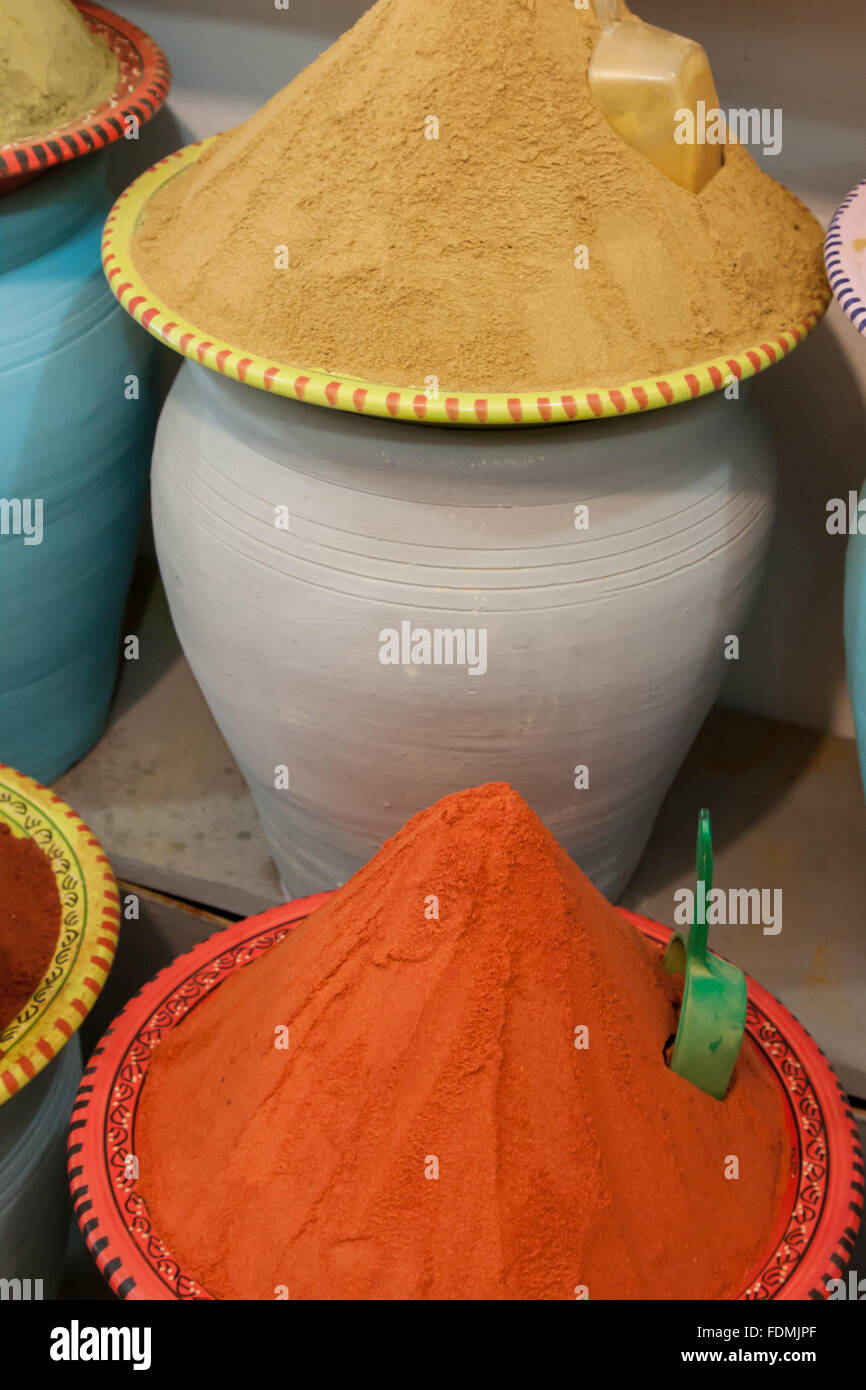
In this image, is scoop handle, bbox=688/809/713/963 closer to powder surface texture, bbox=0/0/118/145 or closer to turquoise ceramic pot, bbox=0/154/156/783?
turquoise ceramic pot, bbox=0/154/156/783

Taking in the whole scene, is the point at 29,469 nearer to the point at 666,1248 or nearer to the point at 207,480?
the point at 207,480

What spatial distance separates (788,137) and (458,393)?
0.58m

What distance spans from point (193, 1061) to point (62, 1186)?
287 mm

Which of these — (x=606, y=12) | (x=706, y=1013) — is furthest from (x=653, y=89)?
(x=706, y=1013)

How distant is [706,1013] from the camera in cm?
95

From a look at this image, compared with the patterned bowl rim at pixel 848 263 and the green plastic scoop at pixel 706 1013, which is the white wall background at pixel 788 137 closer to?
the patterned bowl rim at pixel 848 263

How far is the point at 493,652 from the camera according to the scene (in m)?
1.15

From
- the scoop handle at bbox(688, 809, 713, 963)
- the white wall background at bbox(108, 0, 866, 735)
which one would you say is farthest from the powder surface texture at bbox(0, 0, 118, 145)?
the scoop handle at bbox(688, 809, 713, 963)

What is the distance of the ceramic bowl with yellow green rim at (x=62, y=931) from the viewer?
1.05m

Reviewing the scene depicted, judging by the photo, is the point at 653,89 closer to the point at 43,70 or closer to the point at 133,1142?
the point at 43,70

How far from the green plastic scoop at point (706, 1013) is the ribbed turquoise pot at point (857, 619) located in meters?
Answer: 0.27

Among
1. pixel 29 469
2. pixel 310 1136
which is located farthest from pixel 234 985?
pixel 29 469

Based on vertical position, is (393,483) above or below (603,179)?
below

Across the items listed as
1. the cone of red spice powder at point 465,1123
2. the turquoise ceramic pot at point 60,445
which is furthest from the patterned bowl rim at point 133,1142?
the turquoise ceramic pot at point 60,445
